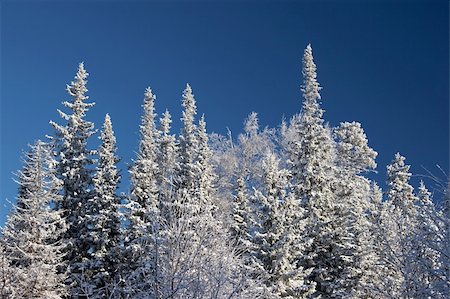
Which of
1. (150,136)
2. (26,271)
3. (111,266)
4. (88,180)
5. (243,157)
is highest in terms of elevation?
(243,157)

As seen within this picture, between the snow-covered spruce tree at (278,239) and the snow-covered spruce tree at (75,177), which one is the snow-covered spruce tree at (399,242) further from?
the snow-covered spruce tree at (75,177)

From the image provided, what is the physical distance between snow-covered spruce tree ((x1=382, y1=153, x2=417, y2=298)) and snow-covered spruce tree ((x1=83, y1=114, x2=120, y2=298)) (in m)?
15.0

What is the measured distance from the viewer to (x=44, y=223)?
28.5 meters

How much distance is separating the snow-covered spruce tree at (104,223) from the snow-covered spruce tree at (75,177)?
19.1 inches

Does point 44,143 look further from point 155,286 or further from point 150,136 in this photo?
point 155,286

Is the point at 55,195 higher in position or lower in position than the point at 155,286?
higher

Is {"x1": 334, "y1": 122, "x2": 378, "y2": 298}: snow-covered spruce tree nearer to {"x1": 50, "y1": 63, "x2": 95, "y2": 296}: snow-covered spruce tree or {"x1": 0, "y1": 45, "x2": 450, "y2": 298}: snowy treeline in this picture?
{"x1": 0, "y1": 45, "x2": 450, "y2": 298}: snowy treeline

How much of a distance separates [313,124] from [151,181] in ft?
40.2

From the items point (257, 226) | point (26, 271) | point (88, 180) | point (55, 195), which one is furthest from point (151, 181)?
point (26, 271)

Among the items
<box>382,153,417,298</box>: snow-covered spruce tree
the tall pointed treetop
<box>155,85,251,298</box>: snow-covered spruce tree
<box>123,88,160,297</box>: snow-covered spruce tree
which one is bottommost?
<box>155,85,251,298</box>: snow-covered spruce tree

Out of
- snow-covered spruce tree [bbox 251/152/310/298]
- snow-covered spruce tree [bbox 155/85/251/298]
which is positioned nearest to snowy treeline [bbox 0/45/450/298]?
snow-covered spruce tree [bbox 251/152/310/298]

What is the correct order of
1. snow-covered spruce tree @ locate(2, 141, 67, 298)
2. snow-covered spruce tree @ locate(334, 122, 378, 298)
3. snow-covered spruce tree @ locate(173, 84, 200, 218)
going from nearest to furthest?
snow-covered spruce tree @ locate(2, 141, 67, 298) < snow-covered spruce tree @ locate(334, 122, 378, 298) < snow-covered spruce tree @ locate(173, 84, 200, 218)

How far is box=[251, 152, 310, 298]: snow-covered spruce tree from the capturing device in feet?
92.8

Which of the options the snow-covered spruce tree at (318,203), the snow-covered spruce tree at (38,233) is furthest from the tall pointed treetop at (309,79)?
the snow-covered spruce tree at (38,233)
